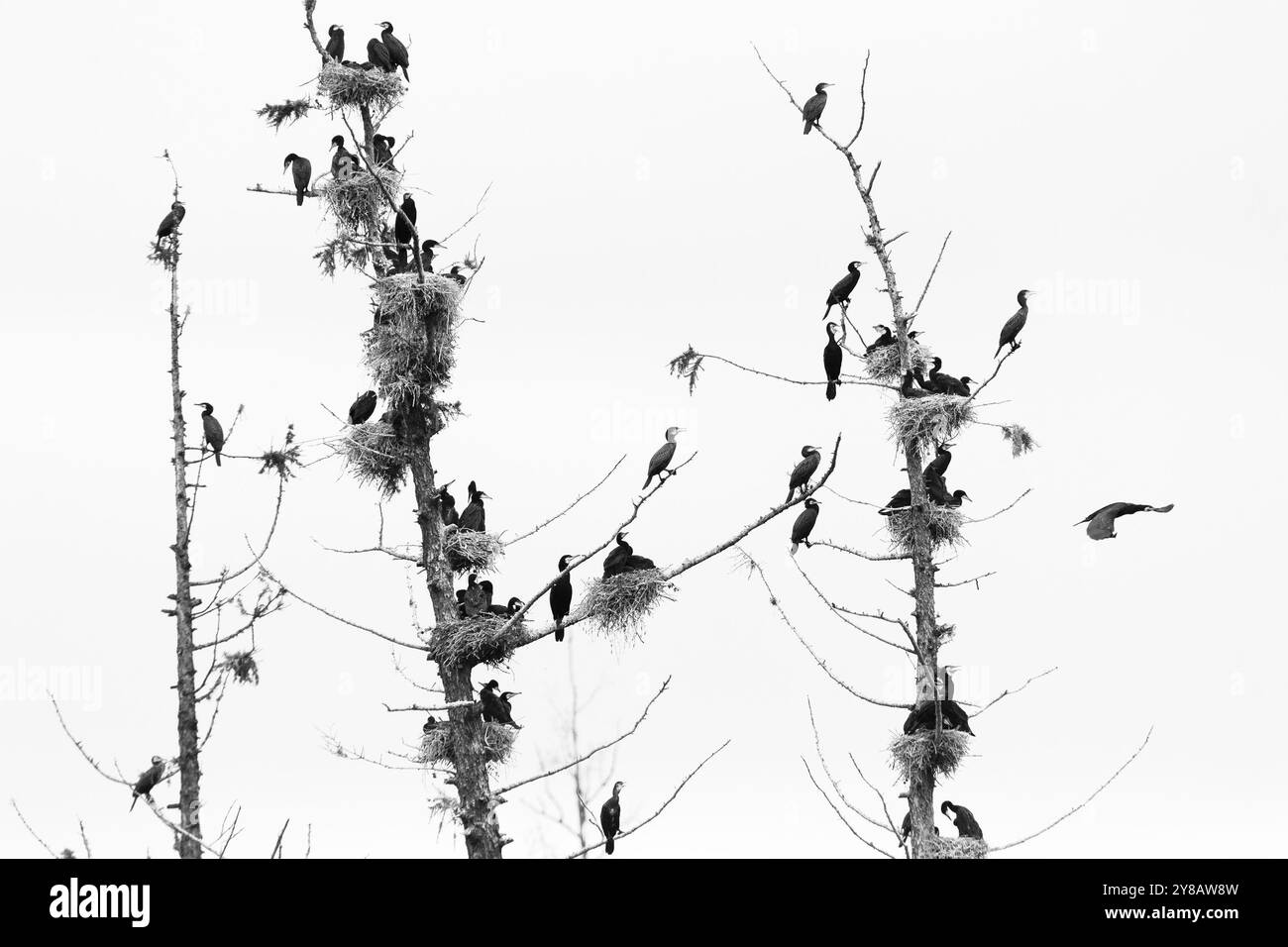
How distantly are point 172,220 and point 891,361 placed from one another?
19.7 ft

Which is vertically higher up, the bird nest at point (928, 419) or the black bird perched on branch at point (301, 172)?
the black bird perched on branch at point (301, 172)

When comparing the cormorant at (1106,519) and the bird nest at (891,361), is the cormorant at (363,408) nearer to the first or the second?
the bird nest at (891,361)

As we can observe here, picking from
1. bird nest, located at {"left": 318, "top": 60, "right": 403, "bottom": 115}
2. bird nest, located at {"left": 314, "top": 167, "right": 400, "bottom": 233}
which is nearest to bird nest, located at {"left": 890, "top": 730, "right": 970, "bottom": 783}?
bird nest, located at {"left": 314, "top": 167, "right": 400, "bottom": 233}

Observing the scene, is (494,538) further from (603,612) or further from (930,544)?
(930,544)

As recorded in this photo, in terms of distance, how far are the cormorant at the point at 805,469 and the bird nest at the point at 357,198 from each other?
4142mm

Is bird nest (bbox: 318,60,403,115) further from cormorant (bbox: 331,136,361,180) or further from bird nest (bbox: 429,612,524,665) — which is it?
bird nest (bbox: 429,612,524,665)

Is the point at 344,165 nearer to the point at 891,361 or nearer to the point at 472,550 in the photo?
the point at 472,550

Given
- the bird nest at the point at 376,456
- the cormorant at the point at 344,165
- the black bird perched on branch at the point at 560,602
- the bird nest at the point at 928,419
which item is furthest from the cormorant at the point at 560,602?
Result: the cormorant at the point at 344,165

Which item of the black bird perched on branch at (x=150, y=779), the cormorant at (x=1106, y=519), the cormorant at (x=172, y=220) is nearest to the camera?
the cormorant at (x=1106, y=519)

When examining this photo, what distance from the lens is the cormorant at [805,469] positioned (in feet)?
41.3

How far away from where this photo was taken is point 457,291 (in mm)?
13734

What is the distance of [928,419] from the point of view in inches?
543
